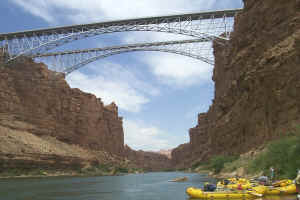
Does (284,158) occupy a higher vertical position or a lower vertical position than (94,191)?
higher

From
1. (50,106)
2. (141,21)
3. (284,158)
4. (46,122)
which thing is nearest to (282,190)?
(284,158)

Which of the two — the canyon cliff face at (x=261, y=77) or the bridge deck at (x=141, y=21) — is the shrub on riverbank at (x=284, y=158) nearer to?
the canyon cliff face at (x=261, y=77)

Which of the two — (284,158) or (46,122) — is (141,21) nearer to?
(284,158)

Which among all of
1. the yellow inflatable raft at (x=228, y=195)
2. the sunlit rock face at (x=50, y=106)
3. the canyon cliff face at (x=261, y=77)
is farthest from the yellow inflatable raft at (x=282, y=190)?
the sunlit rock face at (x=50, y=106)

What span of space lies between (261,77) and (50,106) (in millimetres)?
39771

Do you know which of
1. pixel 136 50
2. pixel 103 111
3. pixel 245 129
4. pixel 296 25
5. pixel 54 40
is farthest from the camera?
pixel 103 111

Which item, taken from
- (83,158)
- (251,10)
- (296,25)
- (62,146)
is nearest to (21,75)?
(62,146)

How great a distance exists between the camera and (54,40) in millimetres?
36531

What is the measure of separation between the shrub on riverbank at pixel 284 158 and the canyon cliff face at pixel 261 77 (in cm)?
406

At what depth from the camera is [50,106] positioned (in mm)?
54250

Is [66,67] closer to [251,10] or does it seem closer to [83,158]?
[83,158]

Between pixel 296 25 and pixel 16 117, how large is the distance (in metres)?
37.6

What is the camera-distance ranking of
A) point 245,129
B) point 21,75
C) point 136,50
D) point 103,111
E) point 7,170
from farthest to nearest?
point 103,111 < point 21,75 < point 136,50 < point 7,170 < point 245,129

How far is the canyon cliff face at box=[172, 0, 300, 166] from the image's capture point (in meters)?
21.9
